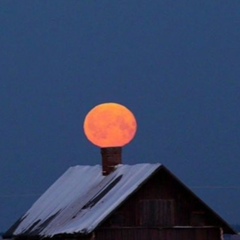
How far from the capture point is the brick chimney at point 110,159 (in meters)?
35.2

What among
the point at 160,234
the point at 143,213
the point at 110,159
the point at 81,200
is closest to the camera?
the point at 143,213

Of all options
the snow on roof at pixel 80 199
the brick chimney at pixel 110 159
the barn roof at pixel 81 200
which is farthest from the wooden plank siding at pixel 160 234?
the brick chimney at pixel 110 159

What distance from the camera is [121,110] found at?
3541 centimetres

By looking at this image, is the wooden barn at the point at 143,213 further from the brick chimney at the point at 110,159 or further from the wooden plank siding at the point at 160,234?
the brick chimney at the point at 110,159

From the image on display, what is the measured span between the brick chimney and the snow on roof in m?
0.30

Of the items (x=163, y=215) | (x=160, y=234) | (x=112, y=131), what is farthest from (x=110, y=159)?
(x=160, y=234)

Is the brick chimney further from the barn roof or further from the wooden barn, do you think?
the wooden barn

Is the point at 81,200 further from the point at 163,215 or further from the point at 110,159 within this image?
the point at 163,215

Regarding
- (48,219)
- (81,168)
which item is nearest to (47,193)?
(81,168)

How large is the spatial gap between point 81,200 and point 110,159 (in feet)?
4.79

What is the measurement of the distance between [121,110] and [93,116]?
33.8 inches

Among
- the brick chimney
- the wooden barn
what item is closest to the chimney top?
the brick chimney

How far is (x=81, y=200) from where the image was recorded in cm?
3459

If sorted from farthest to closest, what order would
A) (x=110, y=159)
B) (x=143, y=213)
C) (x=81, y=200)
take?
1. (x=110, y=159)
2. (x=81, y=200)
3. (x=143, y=213)
